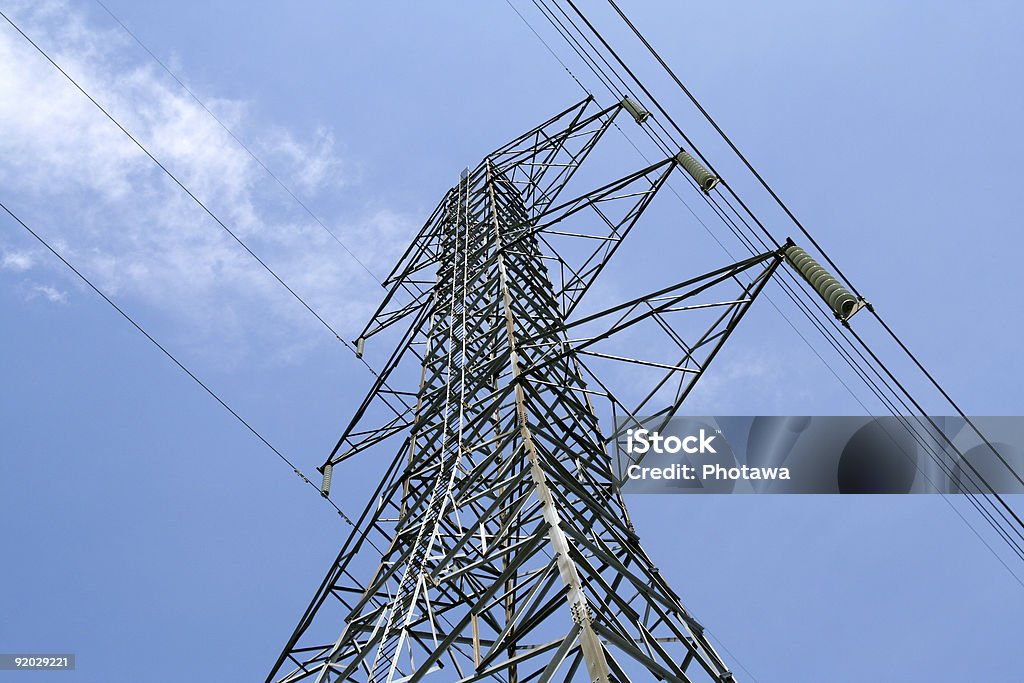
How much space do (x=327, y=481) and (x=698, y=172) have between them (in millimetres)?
6933

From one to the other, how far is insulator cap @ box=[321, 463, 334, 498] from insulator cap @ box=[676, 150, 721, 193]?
6.69 metres

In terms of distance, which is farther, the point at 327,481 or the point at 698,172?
the point at 327,481

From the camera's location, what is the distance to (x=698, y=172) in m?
10.7

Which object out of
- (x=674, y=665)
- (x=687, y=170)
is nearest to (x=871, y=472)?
(x=687, y=170)

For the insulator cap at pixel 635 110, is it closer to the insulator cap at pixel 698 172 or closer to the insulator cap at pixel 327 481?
the insulator cap at pixel 698 172

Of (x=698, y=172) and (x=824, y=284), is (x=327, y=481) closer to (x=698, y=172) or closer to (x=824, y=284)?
(x=698, y=172)

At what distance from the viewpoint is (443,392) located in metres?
10.8

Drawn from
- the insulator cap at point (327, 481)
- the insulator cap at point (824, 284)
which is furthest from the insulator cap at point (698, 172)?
the insulator cap at point (327, 481)

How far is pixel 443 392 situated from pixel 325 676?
161 inches

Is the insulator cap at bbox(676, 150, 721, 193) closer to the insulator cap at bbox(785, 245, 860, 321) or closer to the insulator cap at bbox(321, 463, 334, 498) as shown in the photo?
the insulator cap at bbox(785, 245, 860, 321)

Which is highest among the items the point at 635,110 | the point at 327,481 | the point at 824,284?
the point at 635,110

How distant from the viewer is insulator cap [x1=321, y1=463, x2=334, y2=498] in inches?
511

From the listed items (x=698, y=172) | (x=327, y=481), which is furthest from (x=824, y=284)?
(x=327, y=481)

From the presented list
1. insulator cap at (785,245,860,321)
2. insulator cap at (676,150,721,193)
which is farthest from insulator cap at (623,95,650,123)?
insulator cap at (785,245,860,321)
